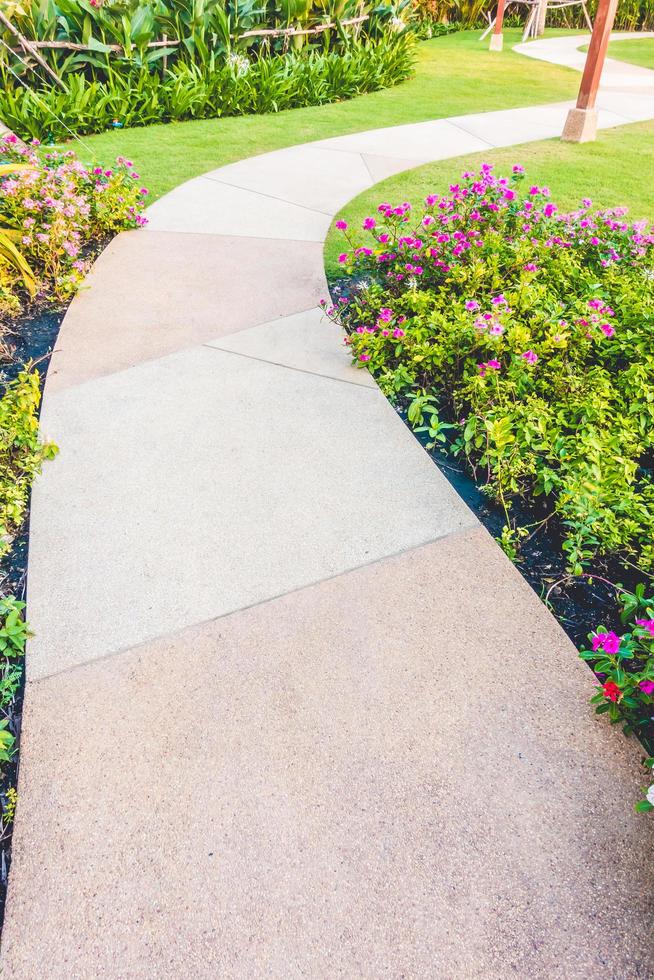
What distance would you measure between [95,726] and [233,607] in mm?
561

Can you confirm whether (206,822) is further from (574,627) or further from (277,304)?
(277,304)

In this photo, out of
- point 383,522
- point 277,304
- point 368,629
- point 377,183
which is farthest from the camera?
point 377,183

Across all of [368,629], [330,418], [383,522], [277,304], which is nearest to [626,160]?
[277,304]

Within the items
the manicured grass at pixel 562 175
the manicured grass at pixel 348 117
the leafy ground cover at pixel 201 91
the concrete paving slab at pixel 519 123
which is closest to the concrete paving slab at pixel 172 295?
the manicured grass at pixel 562 175

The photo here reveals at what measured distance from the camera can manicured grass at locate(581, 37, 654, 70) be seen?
11633mm

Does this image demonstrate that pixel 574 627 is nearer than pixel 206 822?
No

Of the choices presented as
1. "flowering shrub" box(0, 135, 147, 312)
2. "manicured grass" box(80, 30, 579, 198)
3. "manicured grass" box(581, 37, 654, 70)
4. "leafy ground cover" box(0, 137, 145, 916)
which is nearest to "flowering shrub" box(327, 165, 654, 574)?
"leafy ground cover" box(0, 137, 145, 916)

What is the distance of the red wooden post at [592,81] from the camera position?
19.4 feet

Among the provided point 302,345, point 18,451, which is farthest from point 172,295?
point 18,451

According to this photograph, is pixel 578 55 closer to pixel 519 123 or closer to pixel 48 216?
pixel 519 123

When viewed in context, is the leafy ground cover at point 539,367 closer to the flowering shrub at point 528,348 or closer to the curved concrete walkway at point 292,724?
the flowering shrub at point 528,348

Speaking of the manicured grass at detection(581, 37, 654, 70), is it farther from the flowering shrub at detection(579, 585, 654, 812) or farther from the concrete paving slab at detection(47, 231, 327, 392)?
the flowering shrub at detection(579, 585, 654, 812)

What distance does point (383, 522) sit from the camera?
2.49 metres

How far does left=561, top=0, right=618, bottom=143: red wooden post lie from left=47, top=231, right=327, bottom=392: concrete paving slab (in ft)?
12.9
